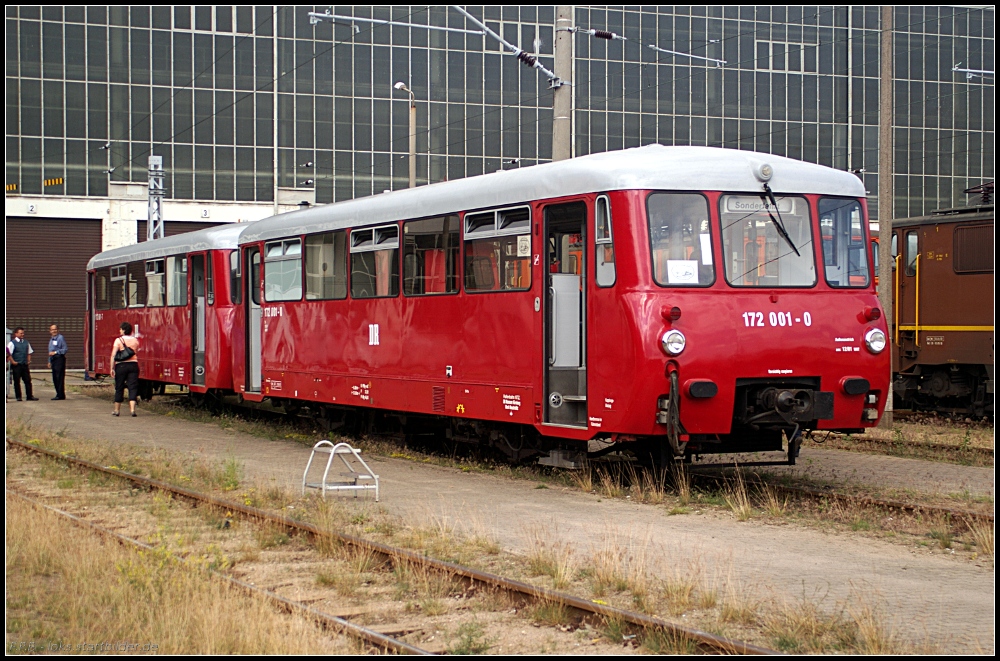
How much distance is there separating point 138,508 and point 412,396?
14.0ft

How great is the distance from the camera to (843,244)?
12.5 meters

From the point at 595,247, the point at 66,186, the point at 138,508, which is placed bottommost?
the point at 138,508

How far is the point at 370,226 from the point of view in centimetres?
1598

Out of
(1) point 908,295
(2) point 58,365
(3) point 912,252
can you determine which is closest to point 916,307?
(1) point 908,295

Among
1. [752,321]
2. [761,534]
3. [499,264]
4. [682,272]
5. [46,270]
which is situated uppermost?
[46,270]

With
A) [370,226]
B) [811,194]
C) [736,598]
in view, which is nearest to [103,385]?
[370,226]

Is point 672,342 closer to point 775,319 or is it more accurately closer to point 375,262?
point 775,319

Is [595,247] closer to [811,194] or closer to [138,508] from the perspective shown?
[811,194]

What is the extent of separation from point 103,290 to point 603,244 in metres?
19.8

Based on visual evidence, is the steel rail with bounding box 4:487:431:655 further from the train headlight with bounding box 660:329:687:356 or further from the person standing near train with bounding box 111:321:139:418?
the person standing near train with bounding box 111:321:139:418

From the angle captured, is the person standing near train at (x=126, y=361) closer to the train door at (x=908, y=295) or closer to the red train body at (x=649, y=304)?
the red train body at (x=649, y=304)

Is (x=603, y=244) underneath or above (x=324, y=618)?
above

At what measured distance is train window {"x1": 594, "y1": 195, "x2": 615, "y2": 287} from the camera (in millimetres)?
11836

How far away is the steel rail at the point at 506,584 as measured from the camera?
20.9 feet
